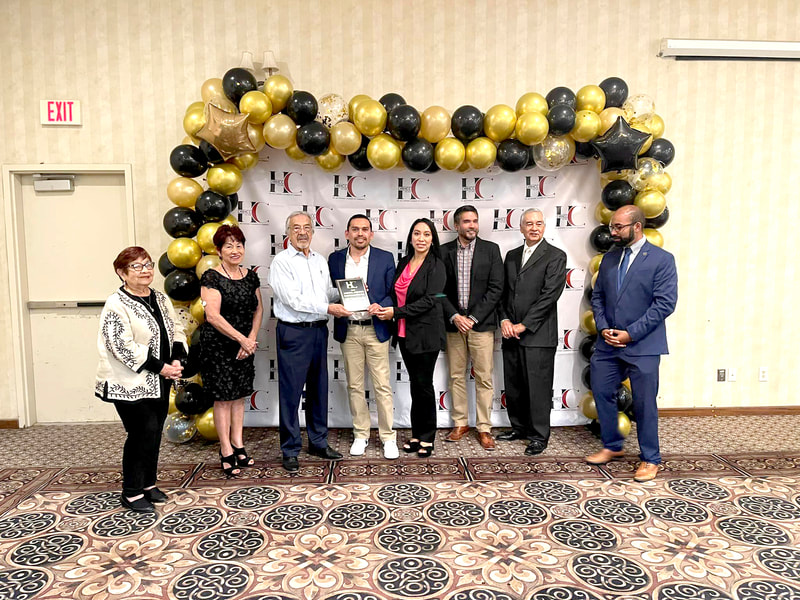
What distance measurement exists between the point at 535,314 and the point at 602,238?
0.88 meters

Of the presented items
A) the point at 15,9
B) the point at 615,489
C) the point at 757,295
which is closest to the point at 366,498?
the point at 615,489

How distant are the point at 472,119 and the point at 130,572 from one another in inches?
123

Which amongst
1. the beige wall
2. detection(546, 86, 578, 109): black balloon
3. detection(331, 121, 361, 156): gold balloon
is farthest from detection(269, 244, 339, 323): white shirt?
detection(546, 86, 578, 109): black balloon

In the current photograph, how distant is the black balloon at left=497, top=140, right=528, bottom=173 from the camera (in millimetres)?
3482

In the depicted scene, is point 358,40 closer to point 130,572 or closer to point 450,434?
point 450,434

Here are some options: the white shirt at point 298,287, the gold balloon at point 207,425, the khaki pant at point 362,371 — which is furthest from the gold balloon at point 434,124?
the gold balloon at point 207,425

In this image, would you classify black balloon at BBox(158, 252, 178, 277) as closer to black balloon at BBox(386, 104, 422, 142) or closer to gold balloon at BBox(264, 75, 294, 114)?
gold balloon at BBox(264, 75, 294, 114)

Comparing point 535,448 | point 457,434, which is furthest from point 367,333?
point 535,448

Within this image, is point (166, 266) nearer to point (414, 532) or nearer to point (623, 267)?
point (414, 532)

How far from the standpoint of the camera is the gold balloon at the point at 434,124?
339 centimetres

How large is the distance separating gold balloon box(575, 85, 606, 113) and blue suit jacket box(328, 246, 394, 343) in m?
1.68

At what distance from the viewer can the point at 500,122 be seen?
3.40m

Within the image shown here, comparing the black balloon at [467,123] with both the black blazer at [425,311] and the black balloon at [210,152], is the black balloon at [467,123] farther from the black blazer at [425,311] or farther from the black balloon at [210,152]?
the black balloon at [210,152]

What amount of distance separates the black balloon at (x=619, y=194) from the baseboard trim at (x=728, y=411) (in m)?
1.96
